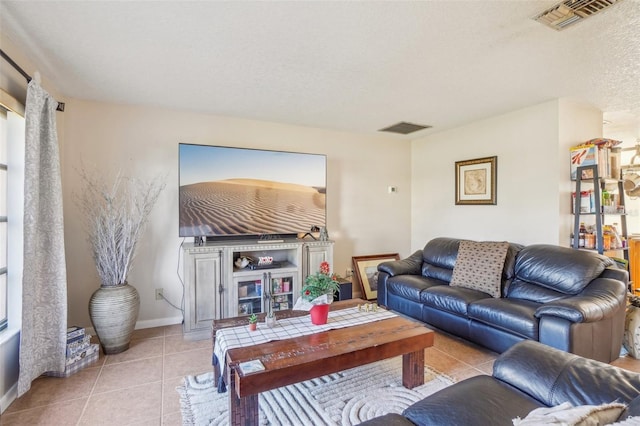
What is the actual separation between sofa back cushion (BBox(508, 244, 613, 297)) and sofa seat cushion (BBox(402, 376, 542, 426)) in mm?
1788

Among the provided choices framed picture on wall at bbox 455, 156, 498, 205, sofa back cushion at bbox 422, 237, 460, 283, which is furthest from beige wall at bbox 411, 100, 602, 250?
sofa back cushion at bbox 422, 237, 460, 283

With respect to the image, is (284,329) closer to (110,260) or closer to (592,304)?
(110,260)

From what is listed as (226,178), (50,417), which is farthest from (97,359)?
(226,178)

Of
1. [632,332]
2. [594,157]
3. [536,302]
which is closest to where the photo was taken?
[632,332]

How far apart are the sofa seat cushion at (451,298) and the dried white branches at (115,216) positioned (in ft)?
9.64

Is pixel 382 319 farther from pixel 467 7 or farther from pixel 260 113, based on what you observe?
pixel 260 113

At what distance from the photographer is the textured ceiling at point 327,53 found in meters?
1.82

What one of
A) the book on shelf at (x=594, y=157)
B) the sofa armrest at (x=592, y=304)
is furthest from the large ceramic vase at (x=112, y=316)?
the book on shelf at (x=594, y=157)

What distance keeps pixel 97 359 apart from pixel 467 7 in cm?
370

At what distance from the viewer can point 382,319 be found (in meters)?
2.47

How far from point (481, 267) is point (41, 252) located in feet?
12.5

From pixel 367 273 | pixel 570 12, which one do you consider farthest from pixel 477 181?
pixel 570 12

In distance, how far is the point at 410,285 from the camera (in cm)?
353

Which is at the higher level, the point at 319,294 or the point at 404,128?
the point at 404,128
